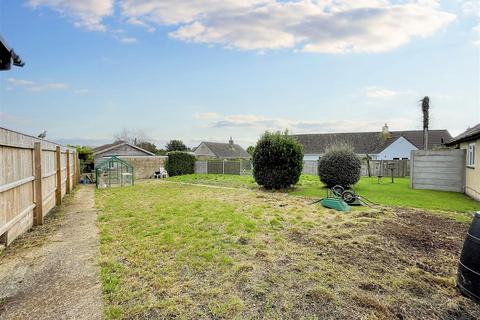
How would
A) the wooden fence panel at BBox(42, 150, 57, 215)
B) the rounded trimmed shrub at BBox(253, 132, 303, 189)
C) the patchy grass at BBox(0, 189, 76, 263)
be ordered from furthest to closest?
the rounded trimmed shrub at BBox(253, 132, 303, 189)
the wooden fence panel at BBox(42, 150, 57, 215)
the patchy grass at BBox(0, 189, 76, 263)

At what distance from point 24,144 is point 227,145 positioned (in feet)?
157

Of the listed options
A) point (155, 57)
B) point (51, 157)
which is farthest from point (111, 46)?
point (51, 157)

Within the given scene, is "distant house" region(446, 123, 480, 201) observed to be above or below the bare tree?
below

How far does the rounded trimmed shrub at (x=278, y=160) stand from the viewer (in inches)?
559

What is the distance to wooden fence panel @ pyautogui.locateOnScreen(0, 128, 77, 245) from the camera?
473 cm

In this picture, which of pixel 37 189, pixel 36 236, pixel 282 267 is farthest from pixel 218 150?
pixel 282 267

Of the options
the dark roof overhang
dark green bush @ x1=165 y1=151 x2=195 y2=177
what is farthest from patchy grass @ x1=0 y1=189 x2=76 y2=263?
dark green bush @ x1=165 y1=151 x2=195 y2=177

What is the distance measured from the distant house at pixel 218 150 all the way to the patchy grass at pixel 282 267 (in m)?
41.0

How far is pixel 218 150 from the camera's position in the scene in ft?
164

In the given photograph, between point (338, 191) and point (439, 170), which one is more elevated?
point (439, 170)

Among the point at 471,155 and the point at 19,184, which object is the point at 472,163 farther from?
the point at 19,184

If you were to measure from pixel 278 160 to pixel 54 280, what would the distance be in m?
11.5

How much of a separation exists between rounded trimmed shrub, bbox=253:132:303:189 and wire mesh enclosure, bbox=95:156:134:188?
30.8ft

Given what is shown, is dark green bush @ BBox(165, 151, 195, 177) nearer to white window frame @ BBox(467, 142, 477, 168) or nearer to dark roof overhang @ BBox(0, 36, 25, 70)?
dark roof overhang @ BBox(0, 36, 25, 70)
